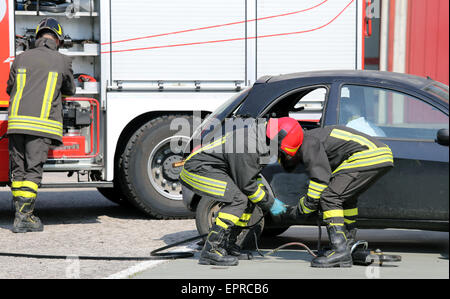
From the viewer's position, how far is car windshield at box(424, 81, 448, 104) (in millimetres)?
6039

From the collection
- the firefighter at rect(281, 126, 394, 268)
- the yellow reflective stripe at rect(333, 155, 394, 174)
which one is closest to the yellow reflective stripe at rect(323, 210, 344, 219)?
the firefighter at rect(281, 126, 394, 268)

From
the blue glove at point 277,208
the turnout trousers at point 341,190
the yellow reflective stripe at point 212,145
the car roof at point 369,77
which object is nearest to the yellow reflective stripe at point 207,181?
the yellow reflective stripe at point 212,145

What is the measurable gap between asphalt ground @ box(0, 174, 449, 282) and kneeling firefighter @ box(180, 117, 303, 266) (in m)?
0.27

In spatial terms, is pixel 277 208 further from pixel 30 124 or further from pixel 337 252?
pixel 30 124

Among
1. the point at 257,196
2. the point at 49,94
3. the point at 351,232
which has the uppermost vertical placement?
the point at 49,94

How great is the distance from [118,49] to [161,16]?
602mm

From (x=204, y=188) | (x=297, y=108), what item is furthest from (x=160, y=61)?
(x=204, y=188)

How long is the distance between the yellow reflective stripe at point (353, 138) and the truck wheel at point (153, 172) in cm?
304

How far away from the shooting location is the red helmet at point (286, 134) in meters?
5.65

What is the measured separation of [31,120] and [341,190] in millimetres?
3606

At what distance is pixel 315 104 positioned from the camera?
27.7ft

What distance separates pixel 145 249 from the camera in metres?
6.86

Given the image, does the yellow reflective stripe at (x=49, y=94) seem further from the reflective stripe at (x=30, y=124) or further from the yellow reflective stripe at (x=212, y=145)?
the yellow reflective stripe at (x=212, y=145)

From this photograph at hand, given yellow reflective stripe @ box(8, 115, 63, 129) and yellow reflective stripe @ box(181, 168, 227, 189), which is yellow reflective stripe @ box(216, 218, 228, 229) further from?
yellow reflective stripe @ box(8, 115, 63, 129)
